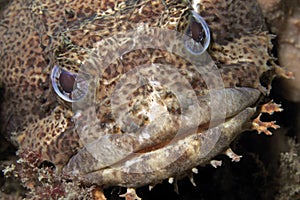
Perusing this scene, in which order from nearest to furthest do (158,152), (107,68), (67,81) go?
(158,152) < (107,68) < (67,81)

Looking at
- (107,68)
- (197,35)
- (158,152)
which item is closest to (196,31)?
(197,35)

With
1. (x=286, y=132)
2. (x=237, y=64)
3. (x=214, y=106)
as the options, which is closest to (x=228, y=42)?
(x=237, y=64)

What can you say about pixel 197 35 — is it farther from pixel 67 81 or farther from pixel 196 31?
pixel 67 81

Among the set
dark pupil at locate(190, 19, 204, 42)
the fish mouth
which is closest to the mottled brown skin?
the fish mouth

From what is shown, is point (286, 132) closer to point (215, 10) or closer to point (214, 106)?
point (215, 10)

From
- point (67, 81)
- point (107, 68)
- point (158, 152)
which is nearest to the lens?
point (158, 152)

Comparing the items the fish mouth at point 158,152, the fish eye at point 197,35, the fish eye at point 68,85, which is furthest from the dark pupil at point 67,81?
the fish eye at point 197,35
